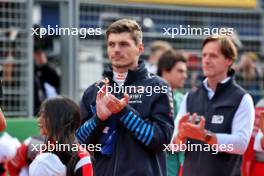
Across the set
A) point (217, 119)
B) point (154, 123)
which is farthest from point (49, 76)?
point (154, 123)

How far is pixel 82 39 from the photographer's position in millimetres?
8766

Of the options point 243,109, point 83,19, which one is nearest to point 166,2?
point 83,19

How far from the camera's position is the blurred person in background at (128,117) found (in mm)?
5016

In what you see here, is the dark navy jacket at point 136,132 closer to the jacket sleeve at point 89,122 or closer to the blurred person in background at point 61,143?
the jacket sleeve at point 89,122

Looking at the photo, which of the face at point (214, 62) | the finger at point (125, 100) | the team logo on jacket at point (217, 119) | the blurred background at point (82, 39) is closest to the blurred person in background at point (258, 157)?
the team logo on jacket at point (217, 119)

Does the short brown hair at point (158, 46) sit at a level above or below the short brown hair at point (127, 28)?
below

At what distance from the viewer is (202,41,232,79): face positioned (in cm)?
601

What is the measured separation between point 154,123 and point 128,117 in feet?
0.68

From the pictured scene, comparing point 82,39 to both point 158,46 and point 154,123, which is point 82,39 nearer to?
point 158,46

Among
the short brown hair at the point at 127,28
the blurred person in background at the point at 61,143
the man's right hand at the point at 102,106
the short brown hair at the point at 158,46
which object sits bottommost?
the blurred person in background at the point at 61,143

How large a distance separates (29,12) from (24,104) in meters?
0.96

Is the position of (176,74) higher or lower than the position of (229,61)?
lower

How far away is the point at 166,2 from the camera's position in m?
9.41

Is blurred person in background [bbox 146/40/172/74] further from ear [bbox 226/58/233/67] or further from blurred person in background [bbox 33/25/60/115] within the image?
ear [bbox 226/58/233/67]
